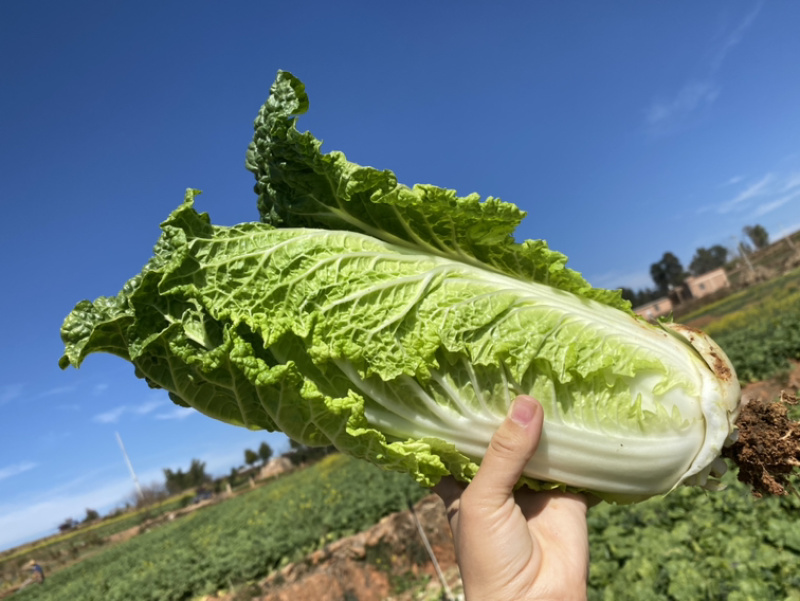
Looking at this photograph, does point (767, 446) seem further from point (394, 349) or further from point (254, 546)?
point (254, 546)

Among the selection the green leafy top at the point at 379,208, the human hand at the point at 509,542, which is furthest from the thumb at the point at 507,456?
the green leafy top at the point at 379,208

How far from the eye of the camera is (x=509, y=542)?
A: 3.19 m

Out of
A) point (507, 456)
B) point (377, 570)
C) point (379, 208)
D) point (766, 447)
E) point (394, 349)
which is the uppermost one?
point (379, 208)

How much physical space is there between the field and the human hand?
4.29 metres

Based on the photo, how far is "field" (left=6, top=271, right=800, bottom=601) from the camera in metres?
6.80

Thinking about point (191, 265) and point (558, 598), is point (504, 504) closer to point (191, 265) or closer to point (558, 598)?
point (558, 598)

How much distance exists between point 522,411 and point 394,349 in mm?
886

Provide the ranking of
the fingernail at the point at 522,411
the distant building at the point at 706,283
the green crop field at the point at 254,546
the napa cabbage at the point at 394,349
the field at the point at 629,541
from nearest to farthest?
the fingernail at the point at 522,411, the napa cabbage at the point at 394,349, the field at the point at 629,541, the green crop field at the point at 254,546, the distant building at the point at 706,283

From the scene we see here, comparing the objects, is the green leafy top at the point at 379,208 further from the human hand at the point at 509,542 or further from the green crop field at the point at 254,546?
the green crop field at the point at 254,546

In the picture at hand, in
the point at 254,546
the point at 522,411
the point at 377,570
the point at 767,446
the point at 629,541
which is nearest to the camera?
the point at 522,411

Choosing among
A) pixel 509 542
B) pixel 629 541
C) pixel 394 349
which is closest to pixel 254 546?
pixel 629 541

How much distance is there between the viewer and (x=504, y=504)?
3262 millimetres

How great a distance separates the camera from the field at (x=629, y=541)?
6801 millimetres

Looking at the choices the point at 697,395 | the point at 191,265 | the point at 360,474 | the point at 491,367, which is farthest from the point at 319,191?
the point at 360,474
